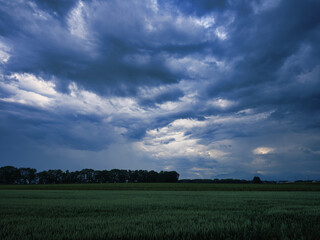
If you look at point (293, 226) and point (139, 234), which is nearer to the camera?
point (139, 234)

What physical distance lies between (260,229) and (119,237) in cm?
382

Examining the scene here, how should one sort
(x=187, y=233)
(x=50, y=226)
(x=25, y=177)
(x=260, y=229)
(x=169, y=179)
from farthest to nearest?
(x=169, y=179)
(x=25, y=177)
(x=50, y=226)
(x=260, y=229)
(x=187, y=233)

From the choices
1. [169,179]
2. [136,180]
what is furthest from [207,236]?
[136,180]

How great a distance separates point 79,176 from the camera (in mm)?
170375

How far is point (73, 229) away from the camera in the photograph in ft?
16.7

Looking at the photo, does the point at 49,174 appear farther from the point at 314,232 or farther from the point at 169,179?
the point at 314,232

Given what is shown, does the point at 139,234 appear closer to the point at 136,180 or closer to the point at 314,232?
the point at 314,232

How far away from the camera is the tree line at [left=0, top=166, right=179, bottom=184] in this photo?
152 meters

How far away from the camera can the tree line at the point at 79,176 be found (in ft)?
498

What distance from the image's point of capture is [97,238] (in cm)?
427

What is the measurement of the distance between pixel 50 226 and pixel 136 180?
17949 cm

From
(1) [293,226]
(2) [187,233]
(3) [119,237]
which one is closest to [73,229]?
(3) [119,237]

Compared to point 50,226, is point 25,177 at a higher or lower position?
lower

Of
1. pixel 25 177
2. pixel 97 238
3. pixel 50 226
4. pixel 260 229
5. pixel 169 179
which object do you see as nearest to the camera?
pixel 97 238
